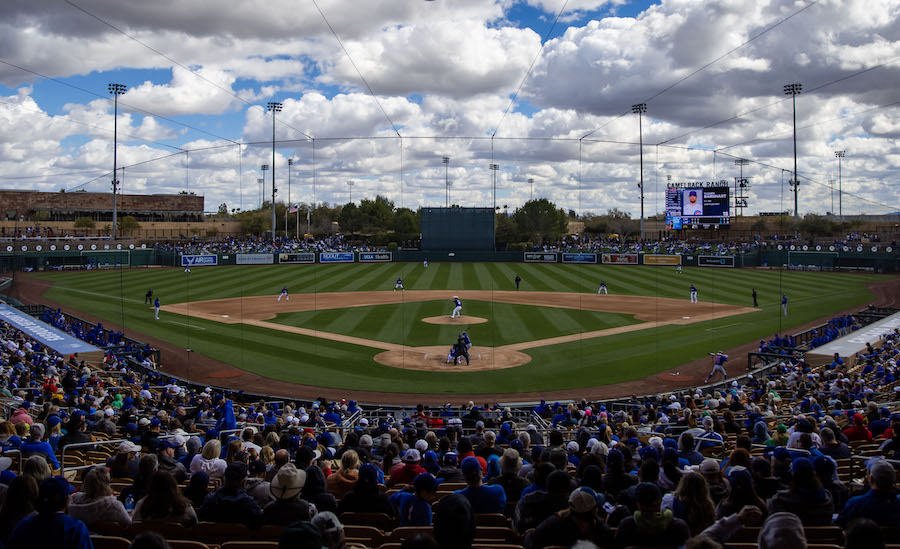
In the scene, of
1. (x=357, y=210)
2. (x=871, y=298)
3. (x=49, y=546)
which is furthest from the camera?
(x=357, y=210)

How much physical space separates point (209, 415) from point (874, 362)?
19.7m

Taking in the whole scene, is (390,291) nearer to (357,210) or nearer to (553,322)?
(553,322)

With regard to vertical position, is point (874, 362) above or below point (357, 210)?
below

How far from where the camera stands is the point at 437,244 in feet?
276

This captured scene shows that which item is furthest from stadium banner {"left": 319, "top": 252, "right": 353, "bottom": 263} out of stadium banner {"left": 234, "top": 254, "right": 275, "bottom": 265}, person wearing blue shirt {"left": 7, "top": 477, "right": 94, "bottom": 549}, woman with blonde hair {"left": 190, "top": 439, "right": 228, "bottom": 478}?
person wearing blue shirt {"left": 7, "top": 477, "right": 94, "bottom": 549}

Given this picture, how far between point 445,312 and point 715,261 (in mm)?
45340

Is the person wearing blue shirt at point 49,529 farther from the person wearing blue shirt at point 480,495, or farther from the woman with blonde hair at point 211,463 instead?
the woman with blonde hair at point 211,463

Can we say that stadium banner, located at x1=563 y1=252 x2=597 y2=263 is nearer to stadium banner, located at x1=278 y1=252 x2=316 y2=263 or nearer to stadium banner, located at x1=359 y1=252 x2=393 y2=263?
stadium banner, located at x1=359 y1=252 x2=393 y2=263

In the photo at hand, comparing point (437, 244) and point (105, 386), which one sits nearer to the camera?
point (105, 386)

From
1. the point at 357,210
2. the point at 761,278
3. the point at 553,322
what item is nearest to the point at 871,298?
the point at 761,278

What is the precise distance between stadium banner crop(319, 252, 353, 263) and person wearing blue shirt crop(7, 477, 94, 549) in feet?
249

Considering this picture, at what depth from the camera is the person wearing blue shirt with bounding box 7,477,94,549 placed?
4266 mm

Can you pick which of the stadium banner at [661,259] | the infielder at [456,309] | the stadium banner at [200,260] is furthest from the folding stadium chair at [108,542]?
the stadium banner at [661,259]

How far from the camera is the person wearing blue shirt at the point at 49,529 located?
168 inches
